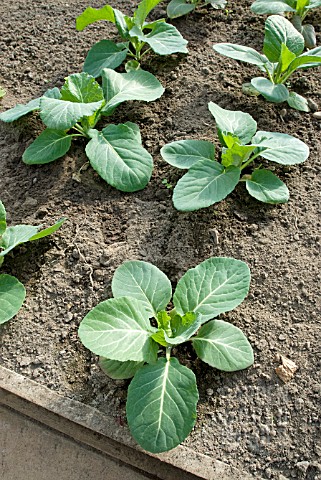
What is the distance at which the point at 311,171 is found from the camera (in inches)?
98.0

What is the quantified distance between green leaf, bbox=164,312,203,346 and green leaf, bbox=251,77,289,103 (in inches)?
45.4

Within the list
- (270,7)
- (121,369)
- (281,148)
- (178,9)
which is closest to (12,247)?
(121,369)

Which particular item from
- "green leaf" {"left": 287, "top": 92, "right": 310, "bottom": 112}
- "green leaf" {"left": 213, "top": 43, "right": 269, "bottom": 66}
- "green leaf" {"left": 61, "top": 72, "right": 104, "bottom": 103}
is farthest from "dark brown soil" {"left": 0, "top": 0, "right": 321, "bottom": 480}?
"green leaf" {"left": 61, "top": 72, "right": 104, "bottom": 103}

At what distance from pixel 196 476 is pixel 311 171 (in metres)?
1.35

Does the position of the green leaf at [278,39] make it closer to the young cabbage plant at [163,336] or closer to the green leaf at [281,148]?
the green leaf at [281,148]

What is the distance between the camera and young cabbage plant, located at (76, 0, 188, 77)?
9.21ft

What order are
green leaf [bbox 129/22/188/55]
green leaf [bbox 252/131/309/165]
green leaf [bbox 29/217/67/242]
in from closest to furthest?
green leaf [bbox 29/217/67/242]
green leaf [bbox 252/131/309/165]
green leaf [bbox 129/22/188/55]

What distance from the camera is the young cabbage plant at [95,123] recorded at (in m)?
2.35

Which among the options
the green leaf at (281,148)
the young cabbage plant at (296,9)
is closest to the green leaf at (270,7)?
the young cabbage plant at (296,9)

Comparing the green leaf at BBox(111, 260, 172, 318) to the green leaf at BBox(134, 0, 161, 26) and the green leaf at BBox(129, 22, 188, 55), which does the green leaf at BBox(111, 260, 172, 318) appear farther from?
the green leaf at BBox(134, 0, 161, 26)

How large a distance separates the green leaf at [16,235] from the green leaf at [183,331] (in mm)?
671

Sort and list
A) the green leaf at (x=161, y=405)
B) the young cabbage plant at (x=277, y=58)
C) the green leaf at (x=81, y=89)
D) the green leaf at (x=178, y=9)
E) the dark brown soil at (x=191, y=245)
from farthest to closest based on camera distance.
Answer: the green leaf at (x=178, y=9) → the young cabbage plant at (x=277, y=58) → the green leaf at (x=81, y=89) → the dark brown soil at (x=191, y=245) → the green leaf at (x=161, y=405)

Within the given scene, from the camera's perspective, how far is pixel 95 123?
8.55 feet

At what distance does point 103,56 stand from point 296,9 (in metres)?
1.01
